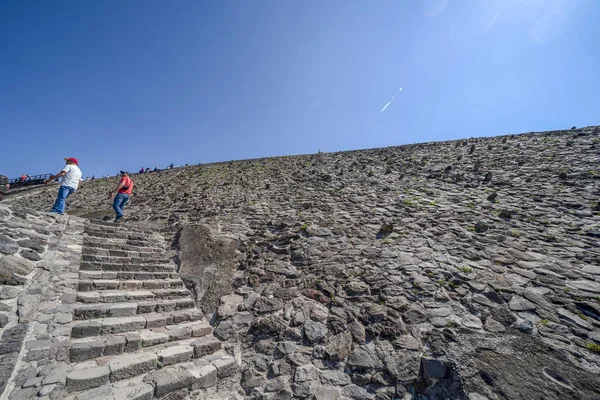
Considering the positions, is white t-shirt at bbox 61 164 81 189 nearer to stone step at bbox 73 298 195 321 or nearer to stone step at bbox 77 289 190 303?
stone step at bbox 77 289 190 303

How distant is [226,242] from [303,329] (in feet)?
10.0

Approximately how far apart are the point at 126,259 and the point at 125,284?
89 cm

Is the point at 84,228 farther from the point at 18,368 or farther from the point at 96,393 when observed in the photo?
the point at 96,393

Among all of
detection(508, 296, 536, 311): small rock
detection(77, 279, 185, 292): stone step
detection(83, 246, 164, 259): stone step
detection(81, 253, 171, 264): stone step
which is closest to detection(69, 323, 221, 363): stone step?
detection(77, 279, 185, 292): stone step

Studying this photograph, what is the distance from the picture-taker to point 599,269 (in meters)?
4.28

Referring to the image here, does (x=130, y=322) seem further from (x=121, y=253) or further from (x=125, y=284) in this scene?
(x=121, y=253)

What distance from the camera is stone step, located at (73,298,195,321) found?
3693mm

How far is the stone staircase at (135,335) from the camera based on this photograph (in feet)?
9.82

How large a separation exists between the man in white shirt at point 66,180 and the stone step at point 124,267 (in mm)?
3110

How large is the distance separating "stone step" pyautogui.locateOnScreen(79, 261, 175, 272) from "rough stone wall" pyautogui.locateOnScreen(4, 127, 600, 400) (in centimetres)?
161

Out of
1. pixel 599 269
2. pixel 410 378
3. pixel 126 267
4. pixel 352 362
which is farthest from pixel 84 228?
pixel 599 269

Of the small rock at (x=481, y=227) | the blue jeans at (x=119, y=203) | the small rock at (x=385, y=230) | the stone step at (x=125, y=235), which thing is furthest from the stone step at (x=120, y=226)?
the small rock at (x=481, y=227)

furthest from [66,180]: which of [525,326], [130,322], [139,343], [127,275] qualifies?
[525,326]

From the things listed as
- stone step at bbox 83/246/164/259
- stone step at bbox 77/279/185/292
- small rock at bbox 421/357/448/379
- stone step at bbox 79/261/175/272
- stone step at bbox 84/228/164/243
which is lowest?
small rock at bbox 421/357/448/379
